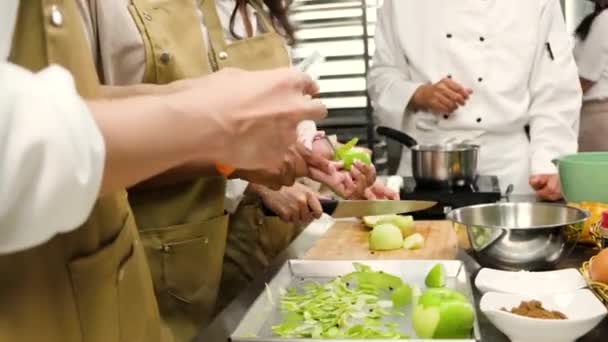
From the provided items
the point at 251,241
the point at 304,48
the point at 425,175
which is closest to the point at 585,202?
the point at 425,175

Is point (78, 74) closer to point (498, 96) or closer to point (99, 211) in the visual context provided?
point (99, 211)

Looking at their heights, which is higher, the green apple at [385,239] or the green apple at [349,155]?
the green apple at [349,155]

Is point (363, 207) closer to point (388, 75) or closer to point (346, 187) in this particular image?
point (346, 187)

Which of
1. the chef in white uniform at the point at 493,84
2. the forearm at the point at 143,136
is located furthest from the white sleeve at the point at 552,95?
the forearm at the point at 143,136

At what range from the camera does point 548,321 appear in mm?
827

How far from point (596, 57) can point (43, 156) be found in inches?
115

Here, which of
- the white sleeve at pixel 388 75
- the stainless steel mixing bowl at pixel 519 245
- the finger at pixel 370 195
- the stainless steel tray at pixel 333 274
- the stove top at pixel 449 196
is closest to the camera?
the stainless steel tray at pixel 333 274

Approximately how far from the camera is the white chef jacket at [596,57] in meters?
2.98

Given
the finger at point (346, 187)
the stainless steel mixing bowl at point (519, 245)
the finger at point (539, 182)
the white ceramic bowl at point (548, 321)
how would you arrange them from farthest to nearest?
the finger at point (539, 182) < the finger at point (346, 187) < the stainless steel mixing bowl at point (519, 245) < the white ceramic bowl at point (548, 321)

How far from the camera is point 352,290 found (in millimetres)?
1082

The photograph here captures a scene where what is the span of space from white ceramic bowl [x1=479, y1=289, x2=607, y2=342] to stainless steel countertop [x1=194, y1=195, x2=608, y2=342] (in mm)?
26

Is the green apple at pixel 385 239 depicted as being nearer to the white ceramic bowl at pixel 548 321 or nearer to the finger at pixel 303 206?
the finger at pixel 303 206

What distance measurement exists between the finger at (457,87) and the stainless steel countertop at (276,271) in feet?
2.68

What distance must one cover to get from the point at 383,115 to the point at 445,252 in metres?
1.17
